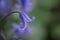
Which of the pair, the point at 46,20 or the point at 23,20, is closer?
the point at 23,20

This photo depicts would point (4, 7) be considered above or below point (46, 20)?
below

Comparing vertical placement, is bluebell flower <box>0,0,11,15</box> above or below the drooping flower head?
above

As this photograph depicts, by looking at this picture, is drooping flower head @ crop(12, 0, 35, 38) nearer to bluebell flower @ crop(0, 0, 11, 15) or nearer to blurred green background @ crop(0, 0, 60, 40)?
bluebell flower @ crop(0, 0, 11, 15)

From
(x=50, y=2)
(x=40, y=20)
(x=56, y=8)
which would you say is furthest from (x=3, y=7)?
(x=56, y=8)

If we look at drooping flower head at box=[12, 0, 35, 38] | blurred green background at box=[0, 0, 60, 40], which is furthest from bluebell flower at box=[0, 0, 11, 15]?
blurred green background at box=[0, 0, 60, 40]

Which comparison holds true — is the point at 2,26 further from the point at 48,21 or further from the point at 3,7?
the point at 48,21

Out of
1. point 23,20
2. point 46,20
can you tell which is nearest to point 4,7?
point 23,20

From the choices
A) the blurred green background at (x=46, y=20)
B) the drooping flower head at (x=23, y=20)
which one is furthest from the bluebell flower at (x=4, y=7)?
the blurred green background at (x=46, y=20)

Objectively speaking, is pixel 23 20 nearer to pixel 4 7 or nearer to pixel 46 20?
pixel 4 7

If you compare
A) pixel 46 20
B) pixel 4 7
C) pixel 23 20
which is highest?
pixel 46 20
